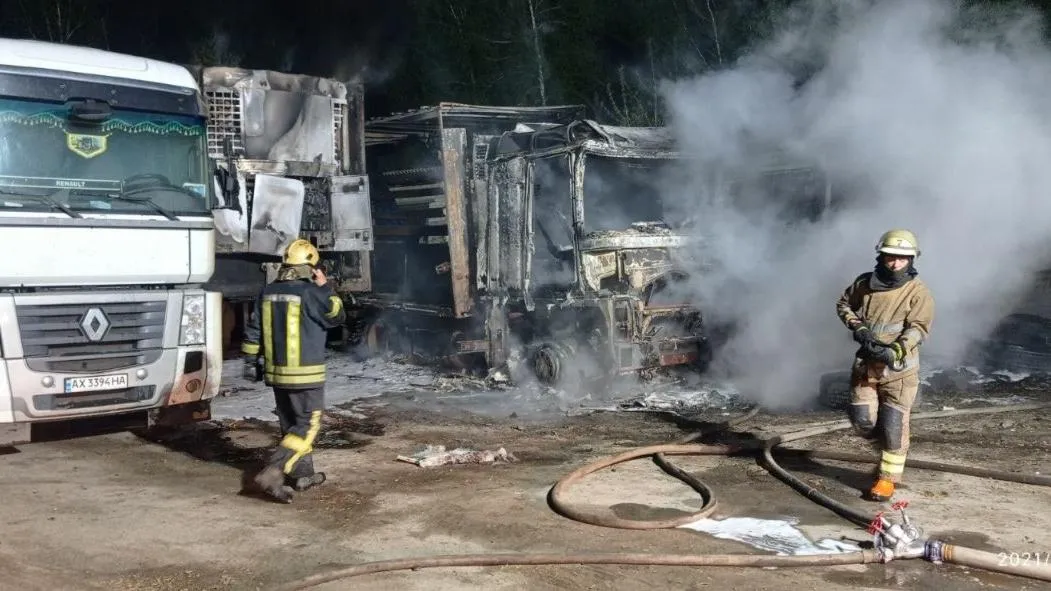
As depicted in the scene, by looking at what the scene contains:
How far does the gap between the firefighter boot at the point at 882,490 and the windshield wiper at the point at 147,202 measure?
16.8 ft

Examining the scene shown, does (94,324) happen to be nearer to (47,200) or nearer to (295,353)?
(47,200)

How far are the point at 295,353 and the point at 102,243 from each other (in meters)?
1.79

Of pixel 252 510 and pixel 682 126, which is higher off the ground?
pixel 682 126

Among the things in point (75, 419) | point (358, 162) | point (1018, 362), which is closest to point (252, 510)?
point (75, 419)

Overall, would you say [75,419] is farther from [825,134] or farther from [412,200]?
[825,134]

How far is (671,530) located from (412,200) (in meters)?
6.85

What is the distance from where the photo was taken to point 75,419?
6164mm

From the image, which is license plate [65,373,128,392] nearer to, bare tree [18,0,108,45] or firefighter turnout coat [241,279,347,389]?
firefighter turnout coat [241,279,347,389]

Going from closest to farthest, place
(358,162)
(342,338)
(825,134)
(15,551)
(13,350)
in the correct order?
(15,551) < (13,350) < (825,134) < (358,162) < (342,338)

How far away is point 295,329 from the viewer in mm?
5461

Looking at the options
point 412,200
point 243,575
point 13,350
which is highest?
point 412,200

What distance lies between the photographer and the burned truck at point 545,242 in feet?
28.9

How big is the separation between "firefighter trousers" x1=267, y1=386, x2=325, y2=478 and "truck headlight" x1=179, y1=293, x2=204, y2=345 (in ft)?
4.29

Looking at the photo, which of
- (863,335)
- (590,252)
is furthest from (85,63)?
(863,335)
